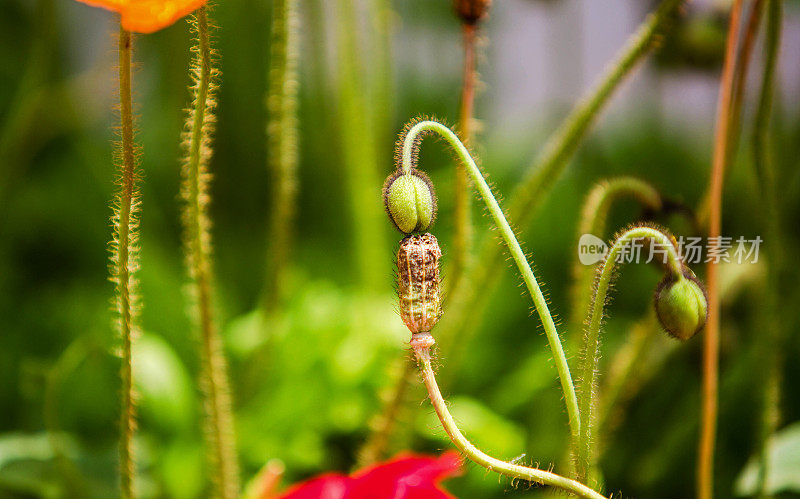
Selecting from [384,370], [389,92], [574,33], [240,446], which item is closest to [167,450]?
[240,446]

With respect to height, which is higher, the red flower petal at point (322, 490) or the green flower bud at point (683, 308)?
the green flower bud at point (683, 308)

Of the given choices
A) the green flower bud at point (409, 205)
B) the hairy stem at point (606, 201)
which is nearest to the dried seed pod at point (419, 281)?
the green flower bud at point (409, 205)

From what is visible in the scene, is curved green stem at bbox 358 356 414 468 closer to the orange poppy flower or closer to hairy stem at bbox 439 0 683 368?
hairy stem at bbox 439 0 683 368

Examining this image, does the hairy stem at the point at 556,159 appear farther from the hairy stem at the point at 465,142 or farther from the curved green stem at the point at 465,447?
the curved green stem at the point at 465,447

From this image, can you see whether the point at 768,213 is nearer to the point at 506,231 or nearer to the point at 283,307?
the point at 506,231

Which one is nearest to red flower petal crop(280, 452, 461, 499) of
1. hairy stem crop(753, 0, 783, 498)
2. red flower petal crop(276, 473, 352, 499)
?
red flower petal crop(276, 473, 352, 499)


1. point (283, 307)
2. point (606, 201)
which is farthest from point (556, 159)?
point (283, 307)
